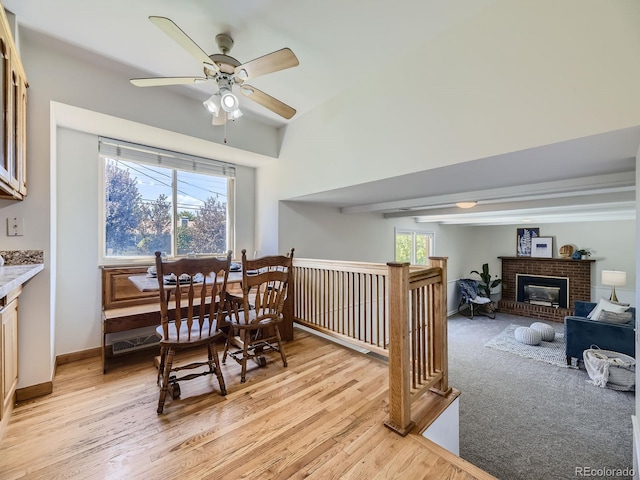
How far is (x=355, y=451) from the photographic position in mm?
1464

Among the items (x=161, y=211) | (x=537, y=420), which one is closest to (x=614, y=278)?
(x=537, y=420)

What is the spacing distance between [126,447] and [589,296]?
9.36 metres

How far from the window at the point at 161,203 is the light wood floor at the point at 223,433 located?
144 cm

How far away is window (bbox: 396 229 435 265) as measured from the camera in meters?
5.72

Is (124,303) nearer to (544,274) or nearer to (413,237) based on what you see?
(413,237)

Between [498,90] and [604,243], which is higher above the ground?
[498,90]

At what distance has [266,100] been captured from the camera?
204 cm

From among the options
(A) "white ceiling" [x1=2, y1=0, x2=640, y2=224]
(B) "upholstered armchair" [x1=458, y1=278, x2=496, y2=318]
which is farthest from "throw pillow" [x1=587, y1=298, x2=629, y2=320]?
(A) "white ceiling" [x1=2, y1=0, x2=640, y2=224]

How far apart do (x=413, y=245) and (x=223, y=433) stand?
537 centimetres

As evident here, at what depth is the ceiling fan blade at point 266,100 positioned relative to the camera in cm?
193

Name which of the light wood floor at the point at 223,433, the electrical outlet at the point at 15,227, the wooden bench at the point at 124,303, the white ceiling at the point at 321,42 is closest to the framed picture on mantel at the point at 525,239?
Answer: the white ceiling at the point at 321,42

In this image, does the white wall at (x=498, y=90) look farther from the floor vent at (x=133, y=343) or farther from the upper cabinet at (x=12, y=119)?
the floor vent at (x=133, y=343)

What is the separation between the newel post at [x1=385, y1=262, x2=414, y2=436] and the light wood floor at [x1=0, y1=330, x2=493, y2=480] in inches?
4.9

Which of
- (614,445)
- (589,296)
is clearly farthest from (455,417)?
(589,296)
